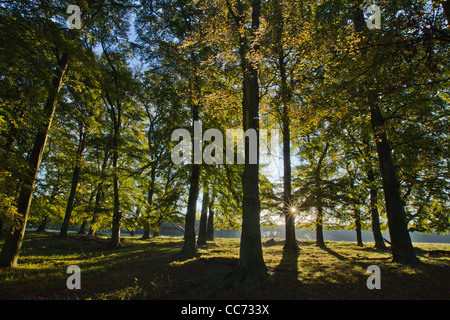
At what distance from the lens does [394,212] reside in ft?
32.2

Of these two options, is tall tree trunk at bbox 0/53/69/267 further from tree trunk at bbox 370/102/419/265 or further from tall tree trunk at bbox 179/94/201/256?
tree trunk at bbox 370/102/419/265

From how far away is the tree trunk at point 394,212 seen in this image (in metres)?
9.33

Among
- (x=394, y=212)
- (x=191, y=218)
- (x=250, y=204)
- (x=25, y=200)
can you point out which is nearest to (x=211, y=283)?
(x=250, y=204)

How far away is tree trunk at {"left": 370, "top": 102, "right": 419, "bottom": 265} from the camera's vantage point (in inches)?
367

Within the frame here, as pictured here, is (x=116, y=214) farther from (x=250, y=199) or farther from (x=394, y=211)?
(x=394, y=211)

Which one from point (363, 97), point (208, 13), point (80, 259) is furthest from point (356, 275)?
point (80, 259)

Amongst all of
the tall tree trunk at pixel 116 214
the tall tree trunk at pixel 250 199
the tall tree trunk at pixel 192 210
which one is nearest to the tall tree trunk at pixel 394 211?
the tall tree trunk at pixel 250 199

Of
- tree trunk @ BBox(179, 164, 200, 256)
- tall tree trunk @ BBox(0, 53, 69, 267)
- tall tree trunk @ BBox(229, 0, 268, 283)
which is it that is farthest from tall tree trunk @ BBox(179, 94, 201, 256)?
tall tree trunk @ BBox(0, 53, 69, 267)

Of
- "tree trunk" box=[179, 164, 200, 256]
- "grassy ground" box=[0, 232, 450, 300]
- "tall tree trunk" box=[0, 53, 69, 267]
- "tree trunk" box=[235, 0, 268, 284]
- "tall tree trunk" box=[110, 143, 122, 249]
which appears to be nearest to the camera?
"grassy ground" box=[0, 232, 450, 300]

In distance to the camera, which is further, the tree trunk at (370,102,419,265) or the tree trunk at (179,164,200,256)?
the tree trunk at (179,164,200,256)

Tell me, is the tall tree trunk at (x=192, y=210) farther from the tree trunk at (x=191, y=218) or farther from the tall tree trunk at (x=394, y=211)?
the tall tree trunk at (x=394, y=211)

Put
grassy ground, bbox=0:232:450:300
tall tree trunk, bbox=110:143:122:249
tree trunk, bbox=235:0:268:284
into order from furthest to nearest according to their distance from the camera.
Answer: tall tree trunk, bbox=110:143:122:249, tree trunk, bbox=235:0:268:284, grassy ground, bbox=0:232:450:300

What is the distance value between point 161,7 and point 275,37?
10.3 m

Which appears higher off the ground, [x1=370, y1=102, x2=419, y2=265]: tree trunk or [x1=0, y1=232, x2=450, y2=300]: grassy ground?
[x1=370, y1=102, x2=419, y2=265]: tree trunk
